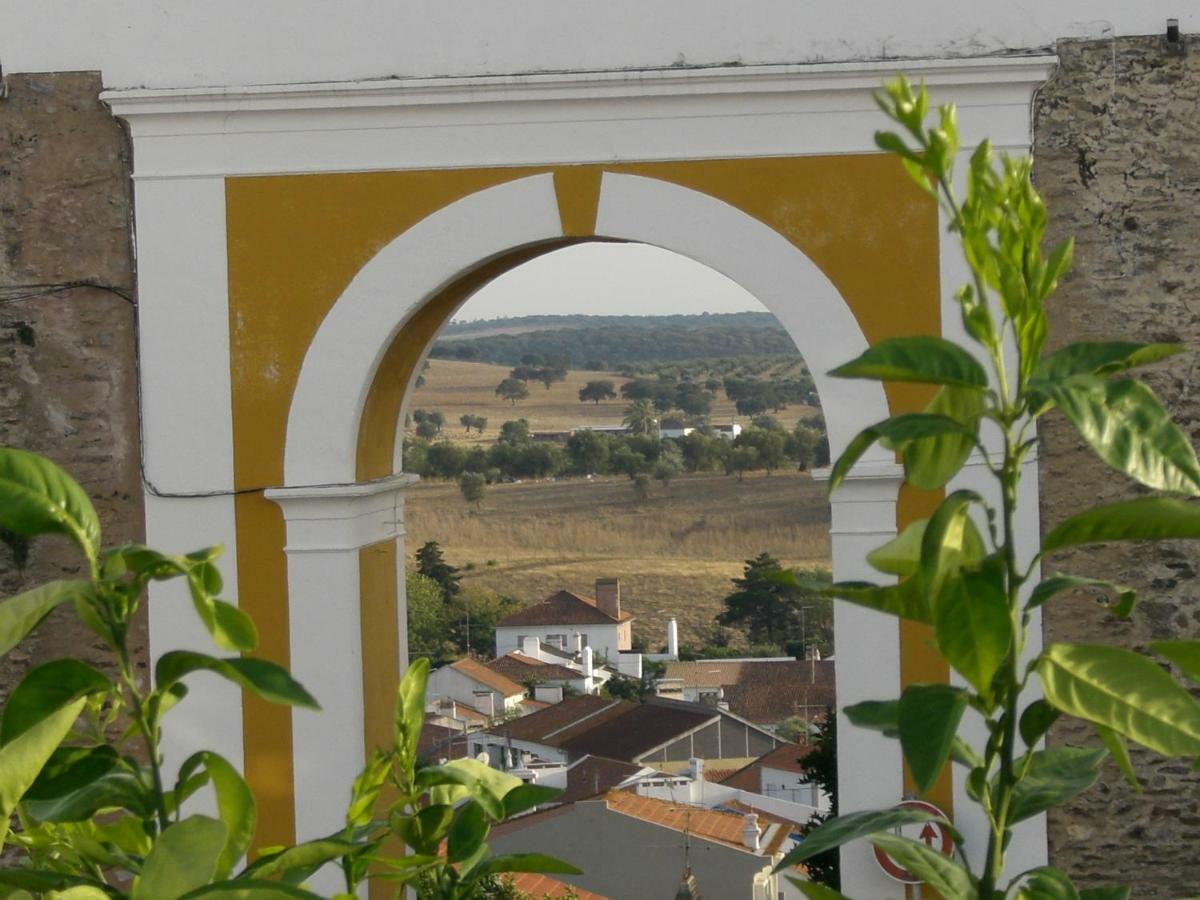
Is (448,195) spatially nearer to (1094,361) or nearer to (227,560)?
(227,560)

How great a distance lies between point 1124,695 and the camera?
43.9 inches

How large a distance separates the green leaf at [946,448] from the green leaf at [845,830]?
0.77ft

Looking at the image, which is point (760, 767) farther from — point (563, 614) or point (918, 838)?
point (918, 838)

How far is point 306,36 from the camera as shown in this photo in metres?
4.96

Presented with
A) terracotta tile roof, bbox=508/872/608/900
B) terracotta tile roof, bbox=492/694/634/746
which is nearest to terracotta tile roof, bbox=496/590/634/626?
terracotta tile roof, bbox=492/694/634/746

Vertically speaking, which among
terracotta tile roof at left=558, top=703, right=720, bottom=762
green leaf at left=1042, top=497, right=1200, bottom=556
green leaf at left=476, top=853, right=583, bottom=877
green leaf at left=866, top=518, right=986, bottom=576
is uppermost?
green leaf at left=1042, top=497, right=1200, bottom=556

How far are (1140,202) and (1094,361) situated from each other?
12.9 feet

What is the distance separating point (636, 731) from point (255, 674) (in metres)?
22.8

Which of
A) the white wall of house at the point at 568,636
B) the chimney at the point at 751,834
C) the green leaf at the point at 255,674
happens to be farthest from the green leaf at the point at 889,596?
the white wall of house at the point at 568,636

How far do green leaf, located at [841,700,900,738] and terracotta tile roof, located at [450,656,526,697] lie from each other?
25.1 metres

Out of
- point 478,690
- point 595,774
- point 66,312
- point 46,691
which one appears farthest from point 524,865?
point 478,690

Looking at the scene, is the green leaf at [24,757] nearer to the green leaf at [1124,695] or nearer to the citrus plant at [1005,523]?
the citrus plant at [1005,523]

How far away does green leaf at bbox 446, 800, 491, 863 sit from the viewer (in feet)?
4.81

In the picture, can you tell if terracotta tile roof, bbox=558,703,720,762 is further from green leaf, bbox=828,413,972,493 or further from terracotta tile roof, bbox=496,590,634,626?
green leaf, bbox=828,413,972,493
